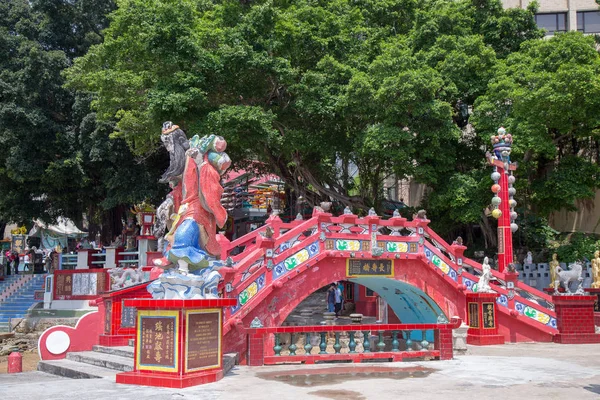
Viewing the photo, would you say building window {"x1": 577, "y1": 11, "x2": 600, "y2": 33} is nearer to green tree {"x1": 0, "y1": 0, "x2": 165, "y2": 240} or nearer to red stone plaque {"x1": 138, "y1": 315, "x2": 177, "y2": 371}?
green tree {"x1": 0, "y1": 0, "x2": 165, "y2": 240}

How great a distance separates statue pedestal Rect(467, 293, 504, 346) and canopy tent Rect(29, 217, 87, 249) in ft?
99.5

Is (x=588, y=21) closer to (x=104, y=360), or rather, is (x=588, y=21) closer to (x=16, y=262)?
(x=104, y=360)

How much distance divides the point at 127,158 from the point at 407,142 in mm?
13106

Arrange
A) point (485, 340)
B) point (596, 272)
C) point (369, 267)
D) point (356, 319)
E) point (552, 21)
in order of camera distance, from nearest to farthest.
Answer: point (369, 267) < point (485, 340) < point (596, 272) < point (356, 319) < point (552, 21)

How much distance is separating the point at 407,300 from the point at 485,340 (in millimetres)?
2193

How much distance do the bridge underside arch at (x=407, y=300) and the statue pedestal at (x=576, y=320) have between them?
3.21 metres

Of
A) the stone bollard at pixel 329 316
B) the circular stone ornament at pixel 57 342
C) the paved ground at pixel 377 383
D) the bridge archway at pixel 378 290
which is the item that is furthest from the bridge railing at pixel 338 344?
the stone bollard at pixel 329 316

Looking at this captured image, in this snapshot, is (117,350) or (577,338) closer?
(117,350)

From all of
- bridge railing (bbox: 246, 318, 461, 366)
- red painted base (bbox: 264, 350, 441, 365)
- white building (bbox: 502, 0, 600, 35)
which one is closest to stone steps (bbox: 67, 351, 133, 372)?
bridge railing (bbox: 246, 318, 461, 366)

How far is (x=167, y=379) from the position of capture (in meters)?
9.39

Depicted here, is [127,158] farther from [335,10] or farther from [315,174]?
[335,10]

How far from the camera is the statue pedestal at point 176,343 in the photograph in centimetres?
944

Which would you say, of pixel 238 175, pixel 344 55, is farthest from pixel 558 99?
pixel 238 175

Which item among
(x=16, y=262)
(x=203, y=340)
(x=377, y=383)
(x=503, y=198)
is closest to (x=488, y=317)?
(x=503, y=198)
